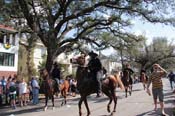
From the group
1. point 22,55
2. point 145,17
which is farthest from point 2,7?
point 22,55

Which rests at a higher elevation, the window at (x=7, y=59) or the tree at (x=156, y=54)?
the tree at (x=156, y=54)

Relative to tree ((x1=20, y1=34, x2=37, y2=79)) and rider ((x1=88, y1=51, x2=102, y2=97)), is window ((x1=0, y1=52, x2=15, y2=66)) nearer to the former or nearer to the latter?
tree ((x1=20, y1=34, x2=37, y2=79))

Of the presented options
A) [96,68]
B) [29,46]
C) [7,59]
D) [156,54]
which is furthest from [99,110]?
[156,54]

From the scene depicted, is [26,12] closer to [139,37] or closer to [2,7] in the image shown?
[2,7]

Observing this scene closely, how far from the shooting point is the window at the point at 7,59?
6069 centimetres

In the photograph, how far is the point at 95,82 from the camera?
51.4ft

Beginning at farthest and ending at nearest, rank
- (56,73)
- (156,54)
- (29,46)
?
(156,54)
(29,46)
(56,73)

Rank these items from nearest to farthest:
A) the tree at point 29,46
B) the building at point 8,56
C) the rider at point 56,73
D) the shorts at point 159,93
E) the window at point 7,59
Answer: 1. the shorts at point 159,93
2. the rider at point 56,73
3. the tree at point 29,46
4. the building at point 8,56
5. the window at point 7,59

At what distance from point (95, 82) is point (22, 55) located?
57.8 metres

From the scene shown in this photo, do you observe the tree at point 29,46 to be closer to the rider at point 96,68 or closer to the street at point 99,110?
the street at point 99,110

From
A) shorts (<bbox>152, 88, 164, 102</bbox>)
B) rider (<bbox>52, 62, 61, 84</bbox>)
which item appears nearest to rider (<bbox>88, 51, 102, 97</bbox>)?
shorts (<bbox>152, 88, 164, 102</bbox>)

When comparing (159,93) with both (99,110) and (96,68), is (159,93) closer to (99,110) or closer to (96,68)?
(96,68)

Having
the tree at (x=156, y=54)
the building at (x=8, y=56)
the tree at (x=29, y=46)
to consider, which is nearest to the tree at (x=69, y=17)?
the tree at (x=29, y=46)

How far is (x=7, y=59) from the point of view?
62.1 m
